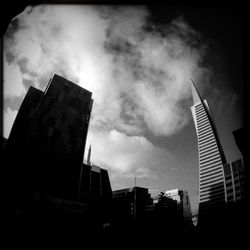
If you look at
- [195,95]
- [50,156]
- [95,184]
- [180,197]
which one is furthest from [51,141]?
[180,197]

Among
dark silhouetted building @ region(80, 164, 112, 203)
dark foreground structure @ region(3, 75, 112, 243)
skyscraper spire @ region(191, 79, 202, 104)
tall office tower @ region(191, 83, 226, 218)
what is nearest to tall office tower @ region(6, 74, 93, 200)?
dark foreground structure @ region(3, 75, 112, 243)

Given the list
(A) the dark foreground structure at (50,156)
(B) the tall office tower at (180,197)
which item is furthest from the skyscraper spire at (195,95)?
(A) the dark foreground structure at (50,156)

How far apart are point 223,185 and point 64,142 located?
130123mm

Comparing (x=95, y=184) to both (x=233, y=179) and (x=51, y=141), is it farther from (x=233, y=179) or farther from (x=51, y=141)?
(x=233, y=179)

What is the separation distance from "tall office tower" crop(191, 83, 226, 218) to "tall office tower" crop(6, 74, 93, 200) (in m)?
114

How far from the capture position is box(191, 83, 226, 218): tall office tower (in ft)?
419

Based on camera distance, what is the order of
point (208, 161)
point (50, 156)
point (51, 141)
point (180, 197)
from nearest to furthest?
point (50, 156)
point (51, 141)
point (208, 161)
point (180, 197)

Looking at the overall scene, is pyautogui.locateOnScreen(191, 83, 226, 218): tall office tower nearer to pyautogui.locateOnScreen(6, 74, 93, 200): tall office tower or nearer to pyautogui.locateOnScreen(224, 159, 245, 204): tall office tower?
pyautogui.locateOnScreen(224, 159, 245, 204): tall office tower

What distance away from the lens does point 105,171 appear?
76875 mm

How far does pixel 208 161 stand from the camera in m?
133

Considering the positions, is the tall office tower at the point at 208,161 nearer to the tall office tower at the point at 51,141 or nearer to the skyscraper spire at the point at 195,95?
the skyscraper spire at the point at 195,95

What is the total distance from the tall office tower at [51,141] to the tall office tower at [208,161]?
373 feet

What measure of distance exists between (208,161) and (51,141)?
12789 cm

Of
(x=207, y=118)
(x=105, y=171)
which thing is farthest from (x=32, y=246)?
(x=207, y=118)
